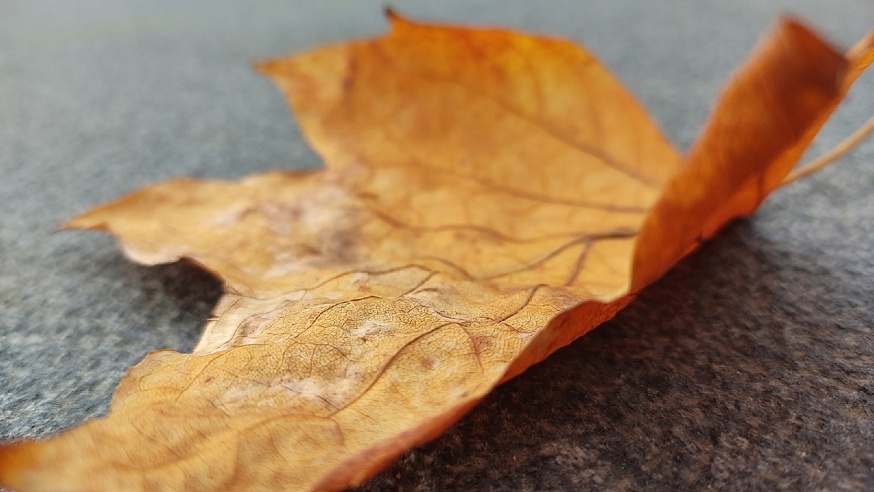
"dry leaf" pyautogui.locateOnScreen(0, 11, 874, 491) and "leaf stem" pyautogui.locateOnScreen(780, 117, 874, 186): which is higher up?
"leaf stem" pyautogui.locateOnScreen(780, 117, 874, 186)

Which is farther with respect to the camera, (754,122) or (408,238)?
(408,238)

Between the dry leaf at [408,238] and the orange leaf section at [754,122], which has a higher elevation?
the orange leaf section at [754,122]

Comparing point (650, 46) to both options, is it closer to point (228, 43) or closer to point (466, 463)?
point (228, 43)

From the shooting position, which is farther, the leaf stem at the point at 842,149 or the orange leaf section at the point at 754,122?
the leaf stem at the point at 842,149

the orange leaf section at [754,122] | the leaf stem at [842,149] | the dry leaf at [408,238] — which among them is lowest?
the dry leaf at [408,238]

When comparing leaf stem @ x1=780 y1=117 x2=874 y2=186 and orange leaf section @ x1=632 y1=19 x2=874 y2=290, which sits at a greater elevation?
orange leaf section @ x1=632 y1=19 x2=874 y2=290

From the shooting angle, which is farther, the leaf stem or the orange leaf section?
the leaf stem

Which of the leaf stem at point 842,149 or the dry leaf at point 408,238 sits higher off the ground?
the leaf stem at point 842,149

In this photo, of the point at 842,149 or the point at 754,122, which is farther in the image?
the point at 842,149

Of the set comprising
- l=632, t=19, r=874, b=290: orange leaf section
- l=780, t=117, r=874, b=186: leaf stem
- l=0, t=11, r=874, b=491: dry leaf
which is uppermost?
l=632, t=19, r=874, b=290: orange leaf section
